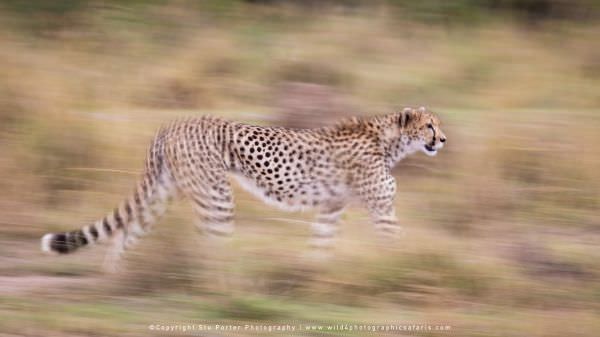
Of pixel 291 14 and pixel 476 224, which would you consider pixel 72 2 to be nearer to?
pixel 291 14

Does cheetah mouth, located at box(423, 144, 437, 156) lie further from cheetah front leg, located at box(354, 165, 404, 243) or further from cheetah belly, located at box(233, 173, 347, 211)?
cheetah belly, located at box(233, 173, 347, 211)

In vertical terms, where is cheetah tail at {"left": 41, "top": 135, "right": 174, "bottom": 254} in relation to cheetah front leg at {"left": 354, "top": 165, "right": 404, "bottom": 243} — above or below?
below

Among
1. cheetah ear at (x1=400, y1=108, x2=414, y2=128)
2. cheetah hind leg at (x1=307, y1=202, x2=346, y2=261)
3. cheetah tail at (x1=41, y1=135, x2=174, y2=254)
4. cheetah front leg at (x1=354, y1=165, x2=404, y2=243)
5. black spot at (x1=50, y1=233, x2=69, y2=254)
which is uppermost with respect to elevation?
cheetah ear at (x1=400, y1=108, x2=414, y2=128)

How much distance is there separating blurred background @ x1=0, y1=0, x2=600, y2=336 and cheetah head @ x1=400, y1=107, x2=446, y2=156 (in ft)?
1.37

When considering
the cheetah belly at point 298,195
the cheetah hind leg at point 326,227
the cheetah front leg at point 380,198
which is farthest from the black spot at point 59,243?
the cheetah front leg at point 380,198

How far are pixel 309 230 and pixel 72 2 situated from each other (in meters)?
4.55

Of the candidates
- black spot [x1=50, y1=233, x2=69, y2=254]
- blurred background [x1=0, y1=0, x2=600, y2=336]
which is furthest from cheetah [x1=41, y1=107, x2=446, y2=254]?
blurred background [x1=0, y1=0, x2=600, y2=336]

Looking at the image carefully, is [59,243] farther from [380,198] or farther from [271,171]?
[380,198]

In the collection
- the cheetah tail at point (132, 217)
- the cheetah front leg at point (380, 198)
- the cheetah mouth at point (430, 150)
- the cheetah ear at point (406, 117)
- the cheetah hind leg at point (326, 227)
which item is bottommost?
the cheetah tail at point (132, 217)

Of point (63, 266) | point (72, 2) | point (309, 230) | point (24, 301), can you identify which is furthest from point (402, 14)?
point (24, 301)

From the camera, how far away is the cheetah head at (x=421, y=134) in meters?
7.46

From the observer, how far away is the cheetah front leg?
7.07m

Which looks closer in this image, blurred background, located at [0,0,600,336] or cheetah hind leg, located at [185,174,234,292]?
blurred background, located at [0,0,600,336]

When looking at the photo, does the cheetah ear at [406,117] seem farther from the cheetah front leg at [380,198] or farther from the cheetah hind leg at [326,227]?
the cheetah hind leg at [326,227]
